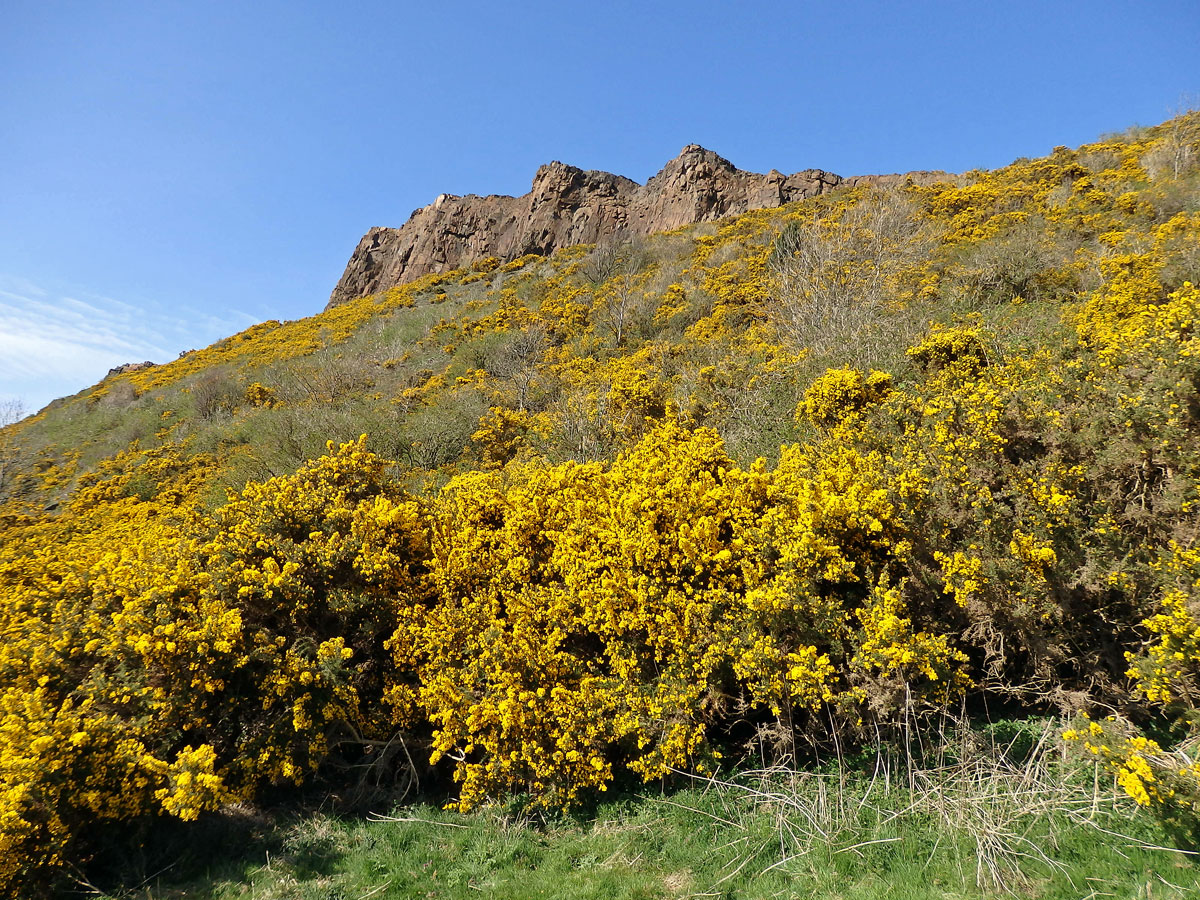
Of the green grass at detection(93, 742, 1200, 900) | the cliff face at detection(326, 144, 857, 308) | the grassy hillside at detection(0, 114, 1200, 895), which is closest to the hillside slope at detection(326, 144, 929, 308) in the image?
the cliff face at detection(326, 144, 857, 308)

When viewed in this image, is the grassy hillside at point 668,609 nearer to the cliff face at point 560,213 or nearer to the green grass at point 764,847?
the green grass at point 764,847

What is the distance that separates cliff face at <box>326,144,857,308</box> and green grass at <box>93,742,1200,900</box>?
117ft

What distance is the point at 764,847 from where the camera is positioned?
13.3 feet

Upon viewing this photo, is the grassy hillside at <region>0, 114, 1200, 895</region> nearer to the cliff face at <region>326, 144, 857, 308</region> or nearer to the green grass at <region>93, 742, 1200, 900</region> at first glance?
the green grass at <region>93, 742, 1200, 900</region>

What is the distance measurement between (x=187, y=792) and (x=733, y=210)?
125ft

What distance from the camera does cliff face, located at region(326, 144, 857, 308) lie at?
37.2m

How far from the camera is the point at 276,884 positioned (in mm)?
4277

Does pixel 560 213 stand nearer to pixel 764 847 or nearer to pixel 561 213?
pixel 561 213

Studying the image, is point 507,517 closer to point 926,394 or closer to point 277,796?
point 277,796

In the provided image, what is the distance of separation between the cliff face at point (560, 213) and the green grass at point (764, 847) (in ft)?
117

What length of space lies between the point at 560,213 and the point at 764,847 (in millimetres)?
43315

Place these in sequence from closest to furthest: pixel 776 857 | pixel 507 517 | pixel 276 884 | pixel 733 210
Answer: pixel 776 857
pixel 276 884
pixel 507 517
pixel 733 210

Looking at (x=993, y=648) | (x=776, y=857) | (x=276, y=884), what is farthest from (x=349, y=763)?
(x=993, y=648)

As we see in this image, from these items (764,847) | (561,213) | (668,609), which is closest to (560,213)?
(561,213)
